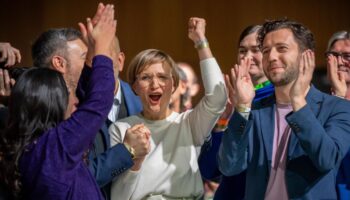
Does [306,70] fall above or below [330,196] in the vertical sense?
above

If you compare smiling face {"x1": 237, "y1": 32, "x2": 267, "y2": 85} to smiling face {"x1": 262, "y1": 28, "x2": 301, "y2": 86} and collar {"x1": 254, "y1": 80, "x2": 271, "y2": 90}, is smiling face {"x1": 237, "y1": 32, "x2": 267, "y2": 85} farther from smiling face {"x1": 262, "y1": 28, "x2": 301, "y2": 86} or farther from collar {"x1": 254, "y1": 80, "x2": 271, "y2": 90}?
smiling face {"x1": 262, "y1": 28, "x2": 301, "y2": 86}

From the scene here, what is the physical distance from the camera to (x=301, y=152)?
2.24m

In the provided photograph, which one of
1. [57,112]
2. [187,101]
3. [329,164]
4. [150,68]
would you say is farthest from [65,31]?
[187,101]

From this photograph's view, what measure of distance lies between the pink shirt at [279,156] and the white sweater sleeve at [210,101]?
20cm

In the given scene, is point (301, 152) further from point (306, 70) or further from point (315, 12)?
point (315, 12)

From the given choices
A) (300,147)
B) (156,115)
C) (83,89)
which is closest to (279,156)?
(300,147)

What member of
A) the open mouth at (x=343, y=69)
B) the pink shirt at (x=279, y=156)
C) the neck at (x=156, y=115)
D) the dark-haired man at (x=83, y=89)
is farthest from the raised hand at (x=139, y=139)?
the open mouth at (x=343, y=69)

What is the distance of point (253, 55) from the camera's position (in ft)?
9.53

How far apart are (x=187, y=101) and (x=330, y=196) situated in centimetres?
222

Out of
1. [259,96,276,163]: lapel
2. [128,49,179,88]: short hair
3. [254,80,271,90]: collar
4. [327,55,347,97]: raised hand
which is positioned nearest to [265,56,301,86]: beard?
[259,96,276,163]: lapel

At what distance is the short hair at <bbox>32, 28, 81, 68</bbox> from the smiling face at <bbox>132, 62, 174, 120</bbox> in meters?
0.35

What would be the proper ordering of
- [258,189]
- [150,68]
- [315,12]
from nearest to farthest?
1. [258,189]
2. [150,68]
3. [315,12]

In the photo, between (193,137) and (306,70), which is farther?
(193,137)

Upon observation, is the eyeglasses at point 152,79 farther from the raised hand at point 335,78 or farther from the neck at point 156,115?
the raised hand at point 335,78
